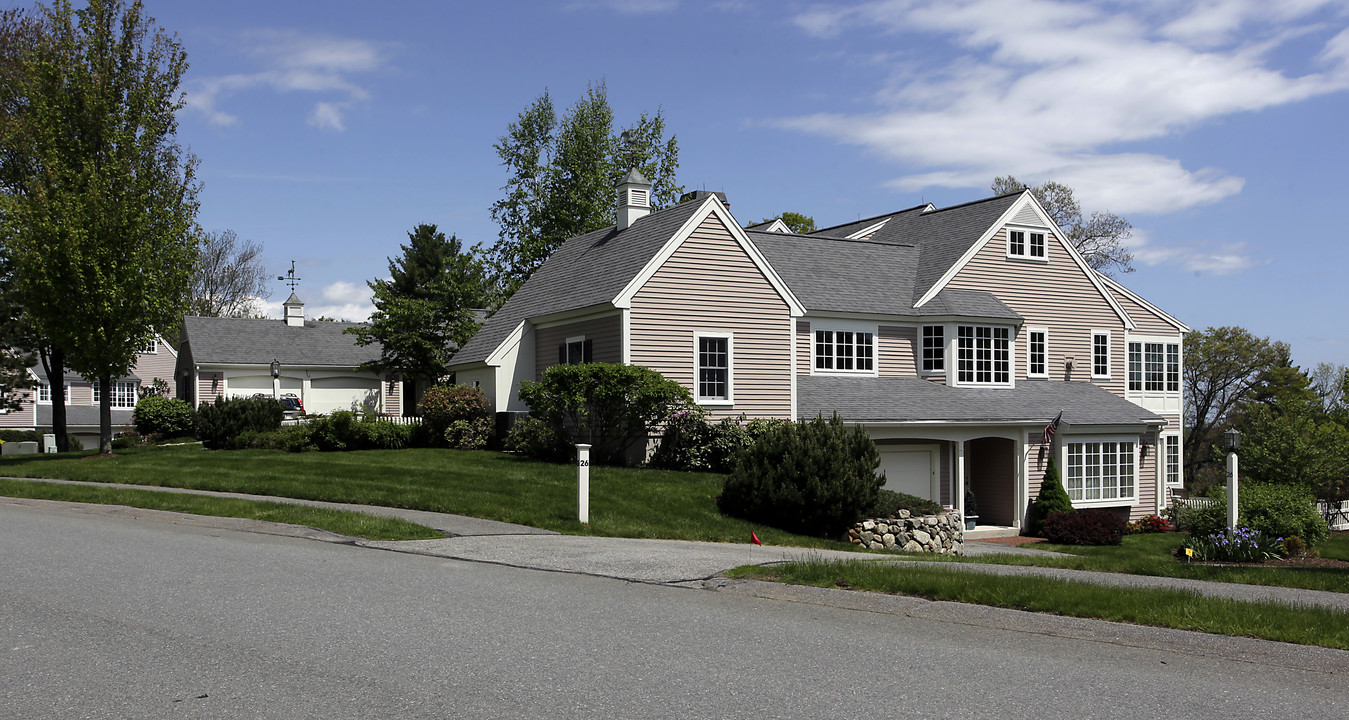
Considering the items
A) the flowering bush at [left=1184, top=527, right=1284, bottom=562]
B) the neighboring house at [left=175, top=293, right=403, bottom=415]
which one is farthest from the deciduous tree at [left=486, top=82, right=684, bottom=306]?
the flowering bush at [left=1184, top=527, right=1284, bottom=562]

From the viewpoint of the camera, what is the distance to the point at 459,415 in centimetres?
3022

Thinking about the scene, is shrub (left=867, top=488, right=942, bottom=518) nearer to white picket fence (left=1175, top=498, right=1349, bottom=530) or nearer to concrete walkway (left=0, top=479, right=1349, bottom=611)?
concrete walkway (left=0, top=479, right=1349, bottom=611)

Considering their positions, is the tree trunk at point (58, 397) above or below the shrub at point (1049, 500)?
above

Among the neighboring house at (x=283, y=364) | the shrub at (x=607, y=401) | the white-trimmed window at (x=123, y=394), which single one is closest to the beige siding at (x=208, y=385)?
the neighboring house at (x=283, y=364)

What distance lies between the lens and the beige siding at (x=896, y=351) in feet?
103

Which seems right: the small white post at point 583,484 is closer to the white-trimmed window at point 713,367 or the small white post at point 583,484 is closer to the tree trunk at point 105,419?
the white-trimmed window at point 713,367

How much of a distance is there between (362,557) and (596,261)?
1824cm

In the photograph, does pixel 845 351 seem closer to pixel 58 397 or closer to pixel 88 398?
pixel 58 397

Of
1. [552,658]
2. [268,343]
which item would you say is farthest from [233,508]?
[268,343]

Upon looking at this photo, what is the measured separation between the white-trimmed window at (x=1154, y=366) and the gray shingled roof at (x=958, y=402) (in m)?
4.08

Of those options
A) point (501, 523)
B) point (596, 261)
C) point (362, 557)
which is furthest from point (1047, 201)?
point (362, 557)

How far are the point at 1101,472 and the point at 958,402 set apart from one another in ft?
18.3

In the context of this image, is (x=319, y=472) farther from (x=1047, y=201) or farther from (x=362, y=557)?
(x=1047, y=201)

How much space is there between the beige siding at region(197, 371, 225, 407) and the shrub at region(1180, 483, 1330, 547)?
41820mm
